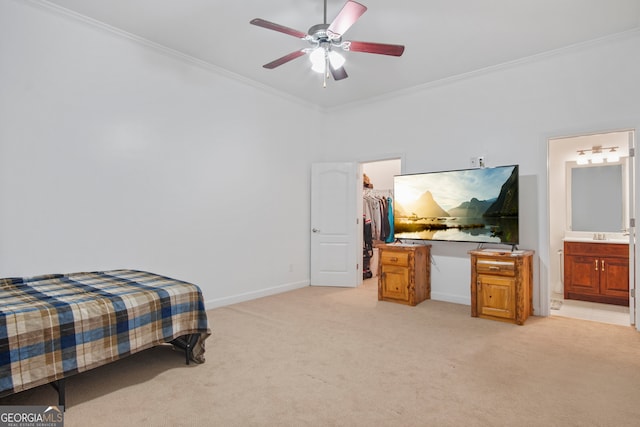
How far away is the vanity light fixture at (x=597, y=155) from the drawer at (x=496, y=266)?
253 centimetres

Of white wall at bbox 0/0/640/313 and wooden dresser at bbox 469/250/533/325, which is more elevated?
white wall at bbox 0/0/640/313

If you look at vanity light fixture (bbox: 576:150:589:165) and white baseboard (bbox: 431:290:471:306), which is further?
vanity light fixture (bbox: 576:150:589:165)

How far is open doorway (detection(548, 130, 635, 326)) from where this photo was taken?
4.60 metres

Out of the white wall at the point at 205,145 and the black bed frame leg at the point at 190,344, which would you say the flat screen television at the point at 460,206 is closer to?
the white wall at the point at 205,145

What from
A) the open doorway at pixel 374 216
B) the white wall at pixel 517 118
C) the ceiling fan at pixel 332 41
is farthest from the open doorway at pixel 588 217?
the ceiling fan at pixel 332 41

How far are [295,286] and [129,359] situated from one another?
2.86 metres

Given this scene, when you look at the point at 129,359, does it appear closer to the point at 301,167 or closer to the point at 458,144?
the point at 301,167

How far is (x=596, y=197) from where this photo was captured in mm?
4980

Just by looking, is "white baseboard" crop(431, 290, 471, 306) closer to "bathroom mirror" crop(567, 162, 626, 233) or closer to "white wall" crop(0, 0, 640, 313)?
"white wall" crop(0, 0, 640, 313)

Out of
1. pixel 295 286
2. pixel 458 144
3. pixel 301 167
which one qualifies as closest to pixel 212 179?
pixel 301 167

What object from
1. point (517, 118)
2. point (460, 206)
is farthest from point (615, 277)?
point (517, 118)

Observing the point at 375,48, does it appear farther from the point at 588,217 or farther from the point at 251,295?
the point at 588,217

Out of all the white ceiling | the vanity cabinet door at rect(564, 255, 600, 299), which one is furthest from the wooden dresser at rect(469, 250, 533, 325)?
the white ceiling

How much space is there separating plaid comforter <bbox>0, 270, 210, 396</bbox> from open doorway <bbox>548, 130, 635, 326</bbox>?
4264 mm
